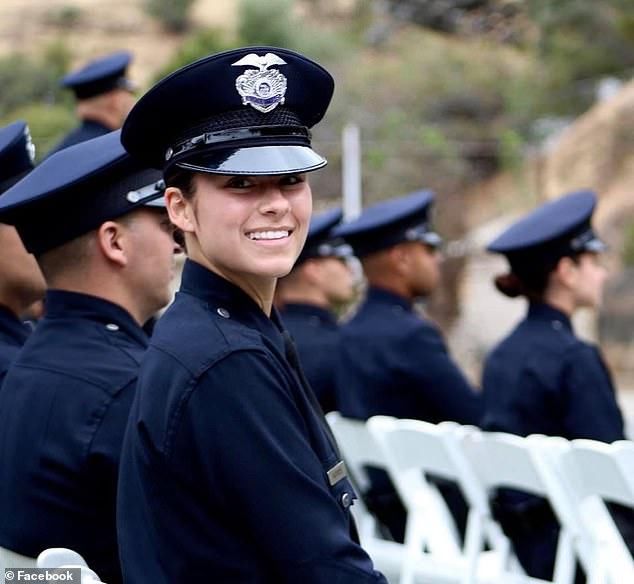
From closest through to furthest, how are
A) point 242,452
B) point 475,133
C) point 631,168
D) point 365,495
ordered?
point 242,452 → point 365,495 → point 631,168 → point 475,133

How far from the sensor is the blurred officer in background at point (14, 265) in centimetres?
383

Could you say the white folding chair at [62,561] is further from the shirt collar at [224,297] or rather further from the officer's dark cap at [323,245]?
the officer's dark cap at [323,245]

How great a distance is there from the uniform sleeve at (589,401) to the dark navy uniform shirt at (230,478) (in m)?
2.39

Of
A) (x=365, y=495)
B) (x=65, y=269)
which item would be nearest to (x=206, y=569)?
(x=65, y=269)

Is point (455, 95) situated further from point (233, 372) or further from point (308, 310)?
point (233, 372)

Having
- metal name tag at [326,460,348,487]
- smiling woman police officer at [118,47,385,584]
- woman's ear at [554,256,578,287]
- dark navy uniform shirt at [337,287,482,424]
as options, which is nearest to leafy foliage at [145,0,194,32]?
dark navy uniform shirt at [337,287,482,424]

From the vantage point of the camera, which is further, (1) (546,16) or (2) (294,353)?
(1) (546,16)

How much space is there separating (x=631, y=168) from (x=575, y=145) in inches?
34.7

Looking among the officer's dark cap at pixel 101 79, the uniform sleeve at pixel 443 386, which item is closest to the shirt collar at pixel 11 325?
the uniform sleeve at pixel 443 386

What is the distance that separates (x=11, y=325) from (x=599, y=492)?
166 cm

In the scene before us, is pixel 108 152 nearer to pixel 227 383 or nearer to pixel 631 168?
pixel 227 383

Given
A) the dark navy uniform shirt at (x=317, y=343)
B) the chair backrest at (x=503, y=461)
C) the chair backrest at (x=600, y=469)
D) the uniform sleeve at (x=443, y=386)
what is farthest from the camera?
the dark navy uniform shirt at (x=317, y=343)

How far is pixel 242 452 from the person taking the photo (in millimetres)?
2191

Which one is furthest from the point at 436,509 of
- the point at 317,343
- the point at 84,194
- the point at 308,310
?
the point at 308,310
